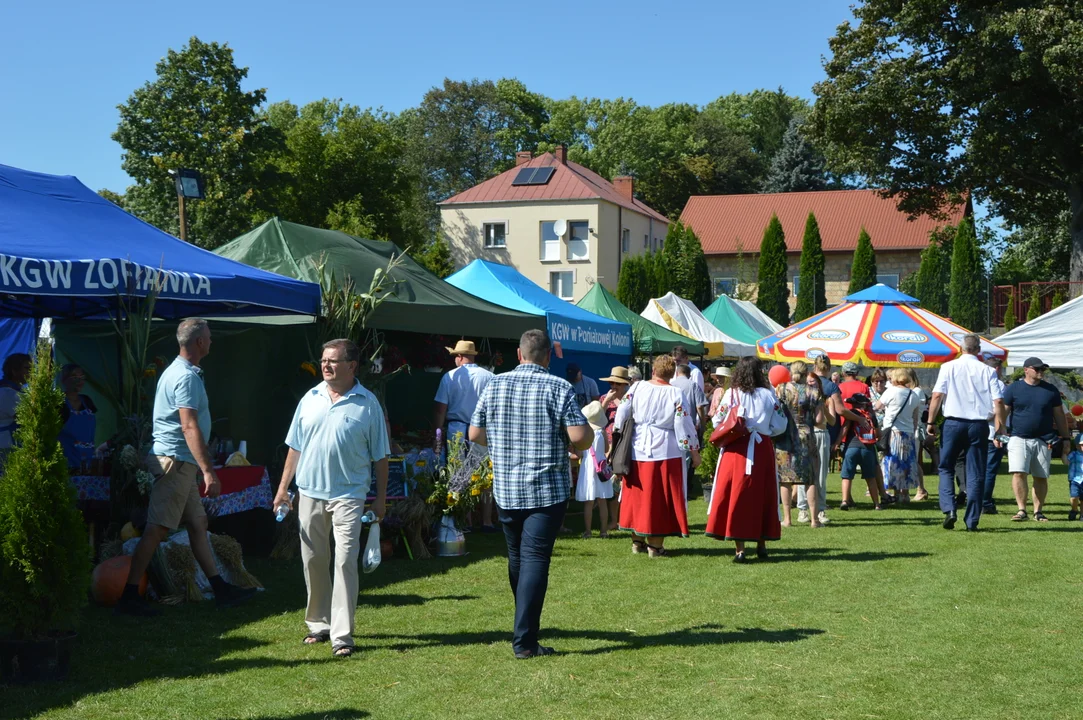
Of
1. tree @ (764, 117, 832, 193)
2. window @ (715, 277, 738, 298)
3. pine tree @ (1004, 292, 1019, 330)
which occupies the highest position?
tree @ (764, 117, 832, 193)

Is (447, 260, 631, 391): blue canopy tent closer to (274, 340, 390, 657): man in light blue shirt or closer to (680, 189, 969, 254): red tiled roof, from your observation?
(274, 340, 390, 657): man in light blue shirt

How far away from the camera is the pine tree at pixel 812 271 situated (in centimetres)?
4852

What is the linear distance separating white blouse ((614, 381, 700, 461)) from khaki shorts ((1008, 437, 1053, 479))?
4.67m

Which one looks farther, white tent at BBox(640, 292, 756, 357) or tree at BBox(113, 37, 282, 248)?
tree at BBox(113, 37, 282, 248)

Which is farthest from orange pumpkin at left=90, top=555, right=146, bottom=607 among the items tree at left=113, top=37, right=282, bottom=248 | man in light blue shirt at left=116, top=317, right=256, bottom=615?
tree at left=113, top=37, right=282, bottom=248

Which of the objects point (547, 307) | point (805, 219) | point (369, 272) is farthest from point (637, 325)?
point (805, 219)

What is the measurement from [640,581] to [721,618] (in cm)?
141

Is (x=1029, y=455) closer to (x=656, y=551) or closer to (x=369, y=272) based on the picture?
(x=656, y=551)

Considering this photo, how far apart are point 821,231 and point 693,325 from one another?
33.4m

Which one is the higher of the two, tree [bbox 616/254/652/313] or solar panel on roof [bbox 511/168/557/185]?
solar panel on roof [bbox 511/168/557/185]

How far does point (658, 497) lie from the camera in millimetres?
9398

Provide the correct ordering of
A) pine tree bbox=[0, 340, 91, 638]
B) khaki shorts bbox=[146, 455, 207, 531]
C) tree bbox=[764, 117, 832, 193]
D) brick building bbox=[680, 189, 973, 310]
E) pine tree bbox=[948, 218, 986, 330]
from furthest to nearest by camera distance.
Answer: tree bbox=[764, 117, 832, 193]
brick building bbox=[680, 189, 973, 310]
pine tree bbox=[948, 218, 986, 330]
khaki shorts bbox=[146, 455, 207, 531]
pine tree bbox=[0, 340, 91, 638]

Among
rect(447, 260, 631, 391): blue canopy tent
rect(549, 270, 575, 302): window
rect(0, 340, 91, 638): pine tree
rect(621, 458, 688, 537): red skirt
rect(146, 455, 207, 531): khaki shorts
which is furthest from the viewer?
rect(549, 270, 575, 302): window

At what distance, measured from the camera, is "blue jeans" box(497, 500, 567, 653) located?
5.88m
